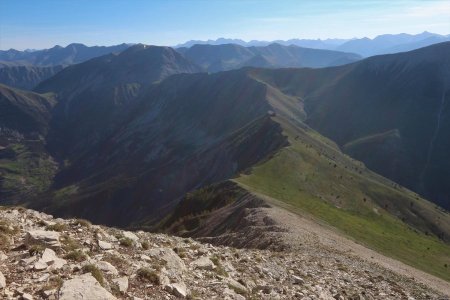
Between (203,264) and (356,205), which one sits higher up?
(203,264)

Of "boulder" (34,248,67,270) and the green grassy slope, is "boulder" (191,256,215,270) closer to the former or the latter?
"boulder" (34,248,67,270)

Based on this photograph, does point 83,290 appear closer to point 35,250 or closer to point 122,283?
point 122,283

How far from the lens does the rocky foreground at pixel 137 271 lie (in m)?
15.9

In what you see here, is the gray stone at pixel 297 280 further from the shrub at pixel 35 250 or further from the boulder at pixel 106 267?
the shrub at pixel 35 250

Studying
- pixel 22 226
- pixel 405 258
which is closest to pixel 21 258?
pixel 22 226

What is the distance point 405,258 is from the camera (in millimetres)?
68562

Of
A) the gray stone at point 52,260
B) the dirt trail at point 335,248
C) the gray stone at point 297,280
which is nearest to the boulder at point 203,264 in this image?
the gray stone at point 297,280

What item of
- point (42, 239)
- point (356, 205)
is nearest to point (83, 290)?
point (42, 239)

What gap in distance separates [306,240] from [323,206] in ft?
149

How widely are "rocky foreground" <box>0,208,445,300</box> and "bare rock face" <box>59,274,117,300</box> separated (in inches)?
1.3

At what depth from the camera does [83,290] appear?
50.1 feet

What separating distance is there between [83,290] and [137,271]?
142 inches

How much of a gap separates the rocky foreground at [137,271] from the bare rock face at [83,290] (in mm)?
33

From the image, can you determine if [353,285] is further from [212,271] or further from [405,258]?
[405,258]
